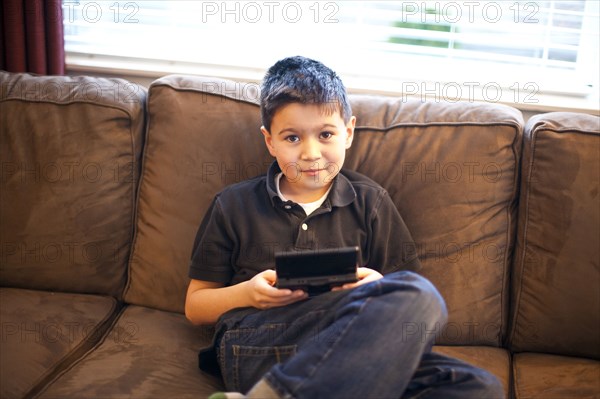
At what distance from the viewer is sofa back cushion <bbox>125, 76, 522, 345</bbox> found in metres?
1.79

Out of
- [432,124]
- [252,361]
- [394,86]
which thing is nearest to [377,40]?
[394,86]

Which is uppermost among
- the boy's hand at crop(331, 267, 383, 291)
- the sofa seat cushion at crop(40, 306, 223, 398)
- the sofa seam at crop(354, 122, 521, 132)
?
the sofa seam at crop(354, 122, 521, 132)

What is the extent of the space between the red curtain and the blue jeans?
133 cm

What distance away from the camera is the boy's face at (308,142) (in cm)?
162

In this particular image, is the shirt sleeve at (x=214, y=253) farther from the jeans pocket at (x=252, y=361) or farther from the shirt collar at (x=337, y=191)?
the jeans pocket at (x=252, y=361)

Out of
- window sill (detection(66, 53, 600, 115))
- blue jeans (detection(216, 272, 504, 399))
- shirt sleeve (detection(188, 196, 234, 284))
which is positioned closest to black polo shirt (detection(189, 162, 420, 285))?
shirt sleeve (detection(188, 196, 234, 284))

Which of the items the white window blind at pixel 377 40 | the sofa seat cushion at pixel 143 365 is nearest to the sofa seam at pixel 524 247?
the white window blind at pixel 377 40

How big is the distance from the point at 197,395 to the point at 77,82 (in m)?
1.07

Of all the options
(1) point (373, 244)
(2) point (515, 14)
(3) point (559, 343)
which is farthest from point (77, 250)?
(2) point (515, 14)

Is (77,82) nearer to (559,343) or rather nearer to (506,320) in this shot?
(506,320)

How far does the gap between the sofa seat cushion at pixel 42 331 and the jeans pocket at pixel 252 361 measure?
0.46 m

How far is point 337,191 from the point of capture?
172cm

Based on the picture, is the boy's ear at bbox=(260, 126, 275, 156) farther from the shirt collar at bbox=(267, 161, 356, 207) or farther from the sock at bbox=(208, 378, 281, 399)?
the sock at bbox=(208, 378, 281, 399)

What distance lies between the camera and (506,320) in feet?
5.97
